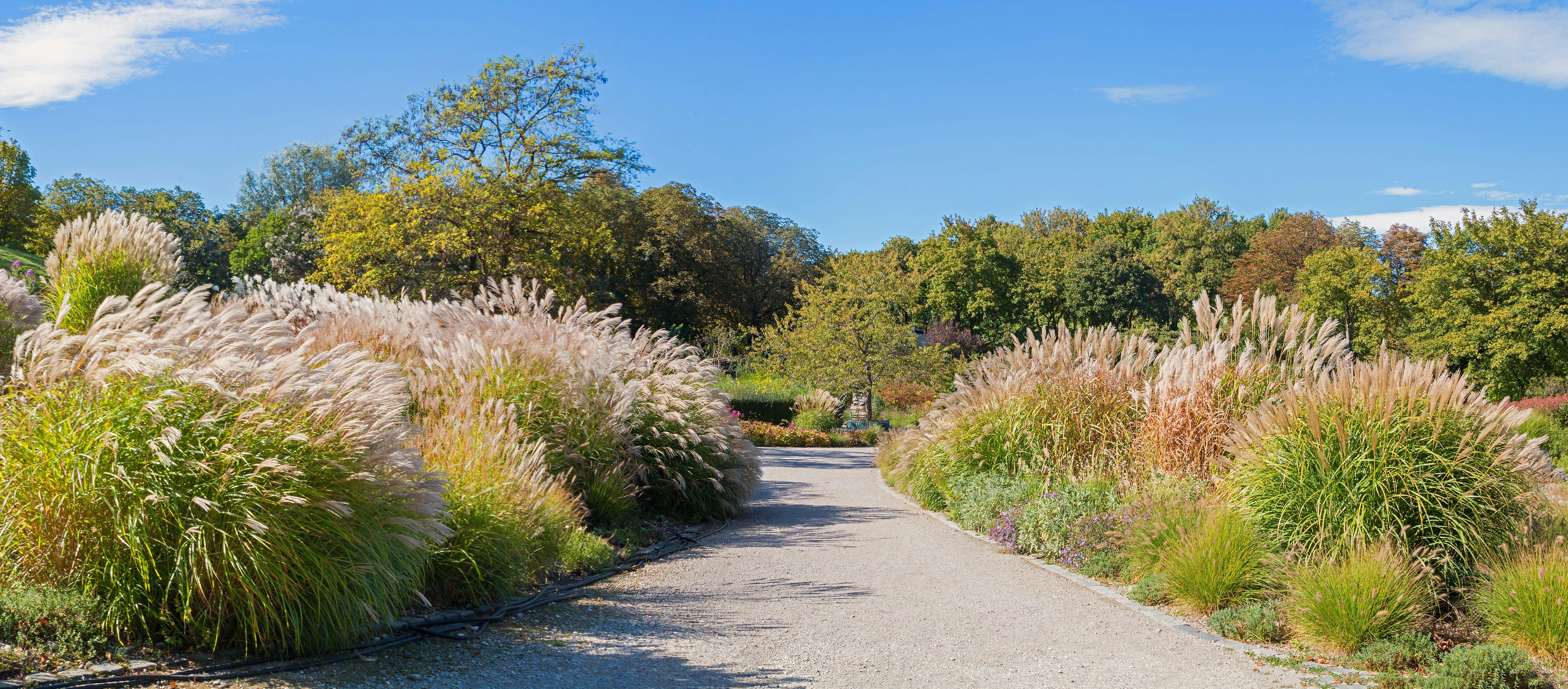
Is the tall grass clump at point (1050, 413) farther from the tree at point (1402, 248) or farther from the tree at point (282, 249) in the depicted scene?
the tree at point (1402, 248)

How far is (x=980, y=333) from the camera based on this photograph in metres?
51.0

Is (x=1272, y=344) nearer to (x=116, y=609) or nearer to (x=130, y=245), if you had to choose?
(x=116, y=609)

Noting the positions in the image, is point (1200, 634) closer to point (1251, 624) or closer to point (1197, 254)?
point (1251, 624)

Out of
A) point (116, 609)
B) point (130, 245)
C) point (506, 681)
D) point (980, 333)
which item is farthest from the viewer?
point (980, 333)

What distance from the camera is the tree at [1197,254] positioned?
48656mm

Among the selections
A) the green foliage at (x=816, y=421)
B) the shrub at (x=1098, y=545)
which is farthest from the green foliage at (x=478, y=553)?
the green foliage at (x=816, y=421)

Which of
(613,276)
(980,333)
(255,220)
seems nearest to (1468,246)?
(980,333)

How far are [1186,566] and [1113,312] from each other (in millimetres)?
42679

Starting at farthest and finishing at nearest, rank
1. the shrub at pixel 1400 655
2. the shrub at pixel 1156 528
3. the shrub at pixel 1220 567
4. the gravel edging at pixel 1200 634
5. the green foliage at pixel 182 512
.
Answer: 1. the shrub at pixel 1156 528
2. the shrub at pixel 1220 567
3. the shrub at pixel 1400 655
4. the gravel edging at pixel 1200 634
5. the green foliage at pixel 182 512

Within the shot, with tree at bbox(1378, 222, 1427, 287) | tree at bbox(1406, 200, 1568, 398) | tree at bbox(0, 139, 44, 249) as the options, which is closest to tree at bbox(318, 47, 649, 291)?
tree at bbox(0, 139, 44, 249)

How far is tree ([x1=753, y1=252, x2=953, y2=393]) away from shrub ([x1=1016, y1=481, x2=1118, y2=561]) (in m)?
16.3

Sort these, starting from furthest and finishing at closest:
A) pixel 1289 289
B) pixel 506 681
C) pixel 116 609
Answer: pixel 1289 289, pixel 506 681, pixel 116 609

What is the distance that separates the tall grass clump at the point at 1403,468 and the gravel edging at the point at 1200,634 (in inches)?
33.2

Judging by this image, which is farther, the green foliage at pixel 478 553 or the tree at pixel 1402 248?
the tree at pixel 1402 248
